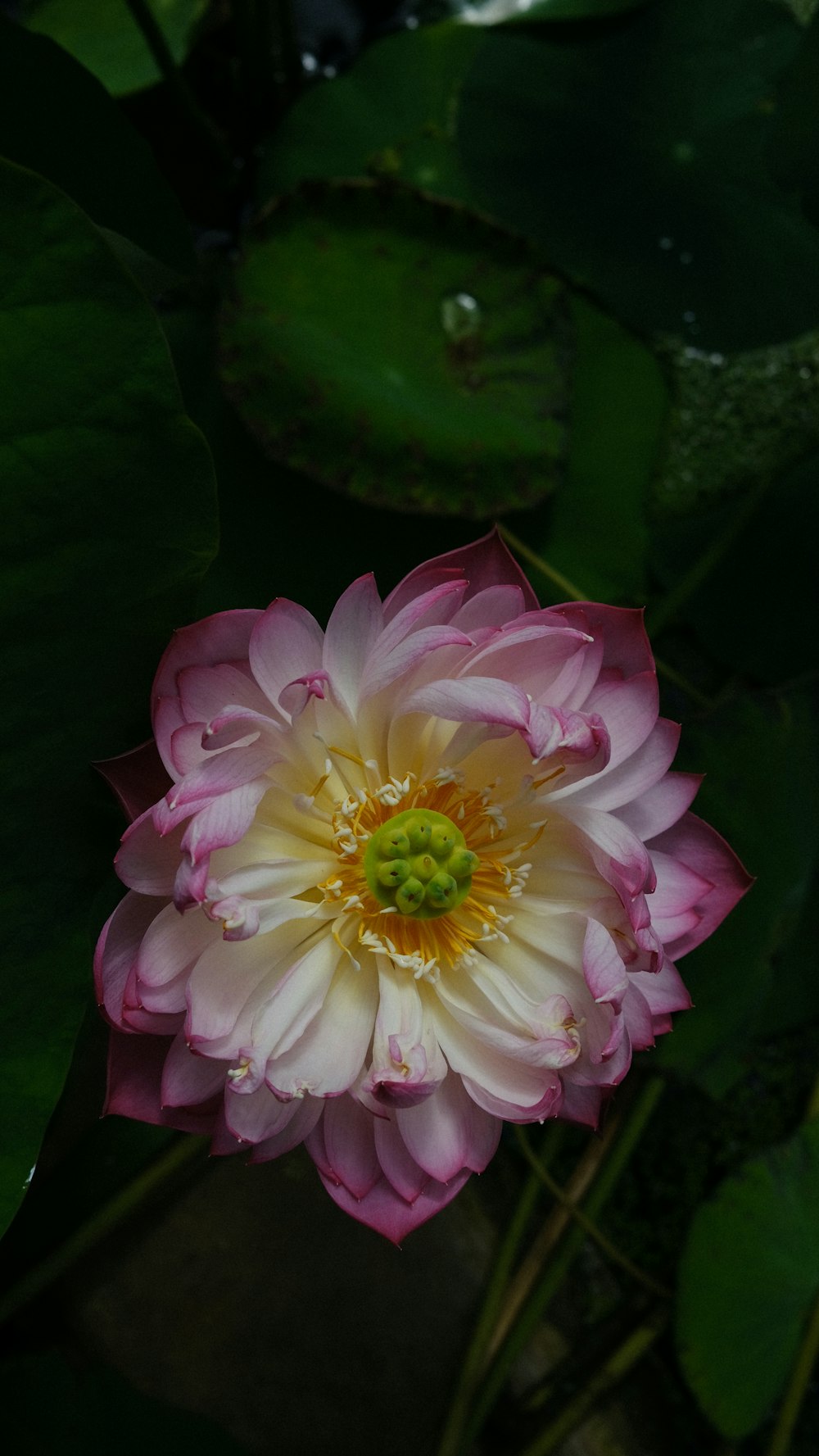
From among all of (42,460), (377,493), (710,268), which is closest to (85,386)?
(42,460)

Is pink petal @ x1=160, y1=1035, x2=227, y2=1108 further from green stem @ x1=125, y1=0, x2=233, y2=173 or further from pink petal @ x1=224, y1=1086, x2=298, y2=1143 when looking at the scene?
green stem @ x1=125, y1=0, x2=233, y2=173

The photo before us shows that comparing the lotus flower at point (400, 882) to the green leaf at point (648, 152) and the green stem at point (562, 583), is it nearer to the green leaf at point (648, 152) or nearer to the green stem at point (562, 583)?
the green stem at point (562, 583)

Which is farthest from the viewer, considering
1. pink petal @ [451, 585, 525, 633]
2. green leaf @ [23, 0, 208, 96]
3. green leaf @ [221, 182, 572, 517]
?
green leaf @ [23, 0, 208, 96]

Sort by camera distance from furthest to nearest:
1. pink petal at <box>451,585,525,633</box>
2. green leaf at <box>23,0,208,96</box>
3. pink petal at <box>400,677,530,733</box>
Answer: green leaf at <box>23,0,208,96</box>, pink petal at <box>451,585,525,633</box>, pink petal at <box>400,677,530,733</box>

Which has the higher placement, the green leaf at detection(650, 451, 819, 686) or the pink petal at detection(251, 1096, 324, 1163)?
the green leaf at detection(650, 451, 819, 686)

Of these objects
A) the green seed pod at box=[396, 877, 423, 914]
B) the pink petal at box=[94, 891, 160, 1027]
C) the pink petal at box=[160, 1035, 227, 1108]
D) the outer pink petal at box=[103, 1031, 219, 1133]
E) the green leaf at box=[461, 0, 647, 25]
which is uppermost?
the green leaf at box=[461, 0, 647, 25]

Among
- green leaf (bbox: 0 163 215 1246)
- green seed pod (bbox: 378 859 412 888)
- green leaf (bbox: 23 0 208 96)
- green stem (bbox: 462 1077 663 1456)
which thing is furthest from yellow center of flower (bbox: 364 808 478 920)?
green leaf (bbox: 23 0 208 96)

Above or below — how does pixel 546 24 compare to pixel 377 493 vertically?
above

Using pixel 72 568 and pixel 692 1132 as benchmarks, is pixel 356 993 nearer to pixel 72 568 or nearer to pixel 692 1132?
pixel 72 568
